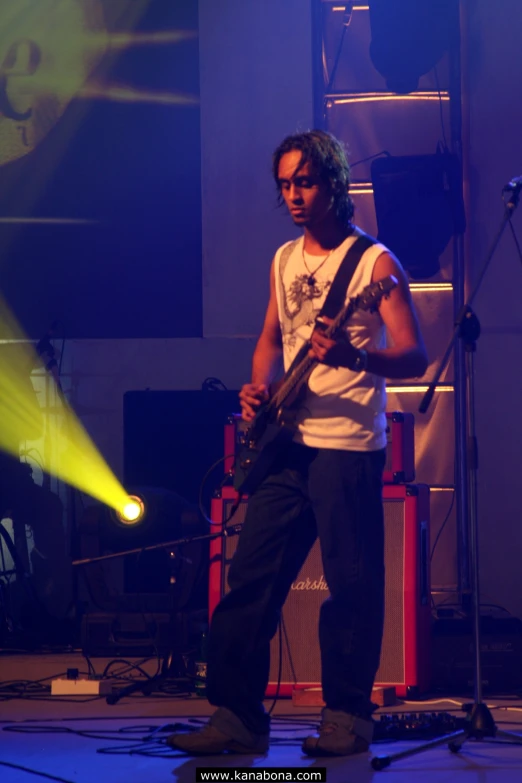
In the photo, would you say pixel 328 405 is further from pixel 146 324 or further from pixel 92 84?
pixel 92 84

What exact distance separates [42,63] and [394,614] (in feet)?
12.0

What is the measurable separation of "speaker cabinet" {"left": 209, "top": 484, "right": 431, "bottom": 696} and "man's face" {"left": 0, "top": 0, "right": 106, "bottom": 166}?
307 cm

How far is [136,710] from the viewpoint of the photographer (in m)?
3.79

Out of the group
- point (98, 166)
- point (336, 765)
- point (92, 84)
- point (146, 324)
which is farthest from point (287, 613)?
point (92, 84)

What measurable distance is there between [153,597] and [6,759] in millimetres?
1685

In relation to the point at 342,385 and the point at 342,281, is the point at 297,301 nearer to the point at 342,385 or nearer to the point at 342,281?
the point at 342,281

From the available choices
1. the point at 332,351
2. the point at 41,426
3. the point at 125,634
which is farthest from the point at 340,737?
the point at 41,426

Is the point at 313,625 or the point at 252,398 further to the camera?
the point at 313,625

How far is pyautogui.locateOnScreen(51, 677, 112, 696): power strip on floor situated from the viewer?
414 centimetres

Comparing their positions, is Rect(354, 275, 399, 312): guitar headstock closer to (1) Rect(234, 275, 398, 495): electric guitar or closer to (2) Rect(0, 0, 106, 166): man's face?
(1) Rect(234, 275, 398, 495): electric guitar

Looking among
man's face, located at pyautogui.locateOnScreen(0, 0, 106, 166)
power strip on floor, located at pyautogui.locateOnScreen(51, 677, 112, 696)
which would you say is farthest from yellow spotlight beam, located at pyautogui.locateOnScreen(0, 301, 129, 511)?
power strip on floor, located at pyautogui.locateOnScreen(51, 677, 112, 696)

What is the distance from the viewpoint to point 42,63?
586 cm

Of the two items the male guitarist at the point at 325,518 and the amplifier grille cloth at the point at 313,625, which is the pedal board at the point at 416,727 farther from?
the amplifier grille cloth at the point at 313,625

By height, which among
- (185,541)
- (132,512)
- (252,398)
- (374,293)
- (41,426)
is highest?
(374,293)
